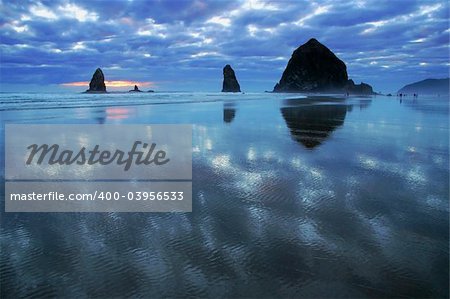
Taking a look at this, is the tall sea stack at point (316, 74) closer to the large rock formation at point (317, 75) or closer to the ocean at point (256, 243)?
the large rock formation at point (317, 75)

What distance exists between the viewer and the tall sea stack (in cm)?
18575

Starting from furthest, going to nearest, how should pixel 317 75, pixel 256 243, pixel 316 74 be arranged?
1. pixel 316 74
2. pixel 317 75
3. pixel 256 243

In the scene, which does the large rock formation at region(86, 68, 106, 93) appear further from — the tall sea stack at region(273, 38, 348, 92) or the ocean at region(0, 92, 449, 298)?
the ocean at region(0, 92, 449, 298)

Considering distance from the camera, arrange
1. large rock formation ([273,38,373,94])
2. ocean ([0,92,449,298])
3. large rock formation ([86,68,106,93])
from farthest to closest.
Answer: large rock formation ([273,38,373,94]) → large rock formation ([86,68,106,93]) → ocean ([0,92,449,298])

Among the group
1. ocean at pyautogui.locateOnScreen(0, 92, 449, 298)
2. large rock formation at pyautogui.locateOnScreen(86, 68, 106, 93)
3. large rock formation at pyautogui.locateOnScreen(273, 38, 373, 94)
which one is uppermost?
large rock formation at pyautogui.locateOnScreen(273, 38, 373, 94)

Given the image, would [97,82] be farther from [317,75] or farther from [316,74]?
[317,75]


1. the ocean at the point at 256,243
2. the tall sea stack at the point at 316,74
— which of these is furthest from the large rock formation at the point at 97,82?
the ocean at the point at 256,243

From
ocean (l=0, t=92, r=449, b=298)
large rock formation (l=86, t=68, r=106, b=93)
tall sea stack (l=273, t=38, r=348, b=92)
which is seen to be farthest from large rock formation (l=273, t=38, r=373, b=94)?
ocean (l=0, t=92, r=449, b=298)

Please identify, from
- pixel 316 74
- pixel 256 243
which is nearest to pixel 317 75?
pixel 316 74

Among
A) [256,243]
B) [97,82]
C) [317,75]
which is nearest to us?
[256,243]

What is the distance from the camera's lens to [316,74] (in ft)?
619

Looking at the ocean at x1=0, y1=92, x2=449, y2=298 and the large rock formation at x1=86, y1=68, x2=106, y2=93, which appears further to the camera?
the large rock formation at x1=86, y1=68, x2=106, y2=93

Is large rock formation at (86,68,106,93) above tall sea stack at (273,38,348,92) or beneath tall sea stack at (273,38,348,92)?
beneath

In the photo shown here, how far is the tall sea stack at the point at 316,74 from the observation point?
609 ft
